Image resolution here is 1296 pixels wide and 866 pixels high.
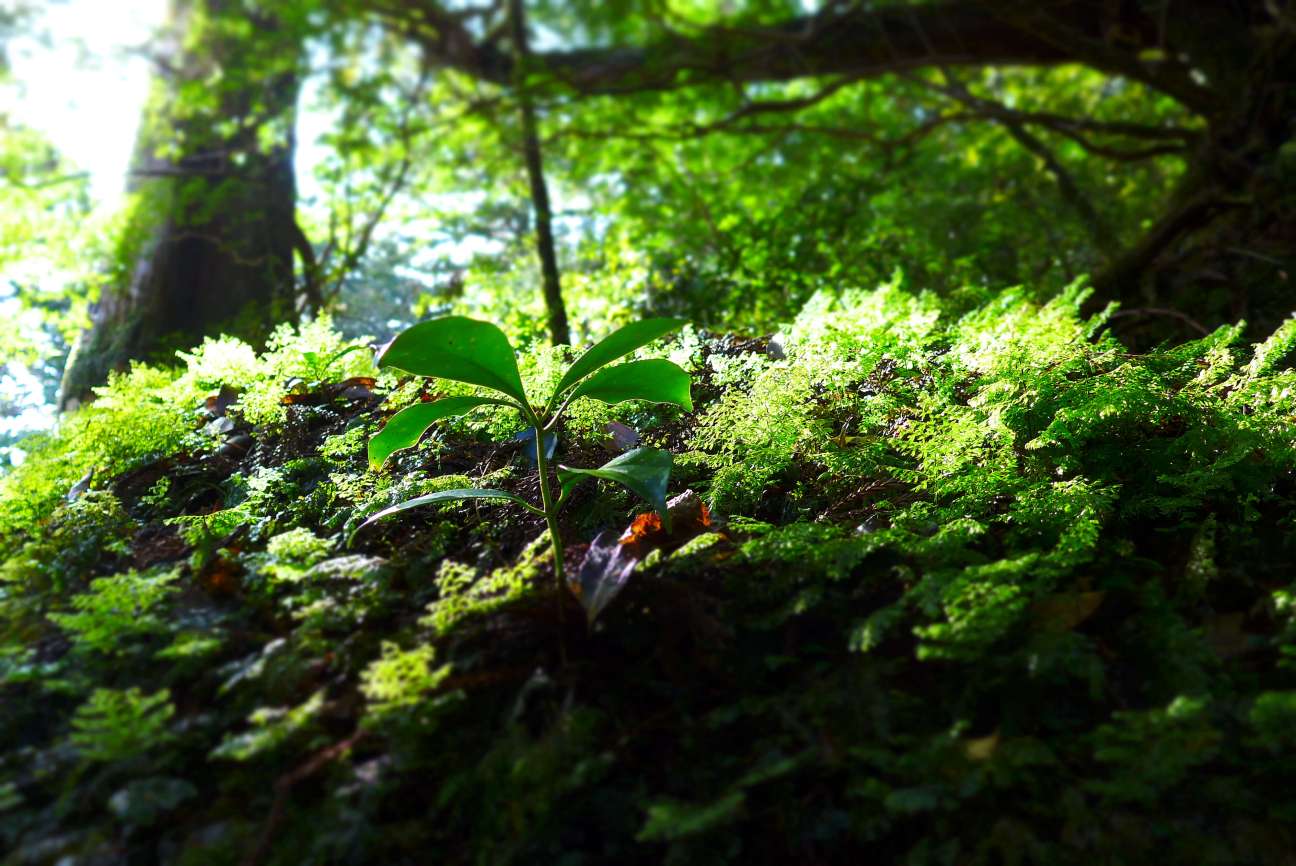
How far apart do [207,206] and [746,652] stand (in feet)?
18.9

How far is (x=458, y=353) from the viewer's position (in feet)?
5.20

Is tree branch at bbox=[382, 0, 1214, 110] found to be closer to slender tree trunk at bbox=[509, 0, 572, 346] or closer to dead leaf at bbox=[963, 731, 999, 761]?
slender tree trunk at bbox=[509, 0, 572, 346]

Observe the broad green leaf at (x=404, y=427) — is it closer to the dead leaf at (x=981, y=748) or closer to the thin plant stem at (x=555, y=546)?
the thin plant stem at (x=555, y=546)

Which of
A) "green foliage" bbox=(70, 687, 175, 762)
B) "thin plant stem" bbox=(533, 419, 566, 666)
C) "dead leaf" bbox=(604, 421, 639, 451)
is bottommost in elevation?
"green foliage" bbox=(70, 687, 175, 762)

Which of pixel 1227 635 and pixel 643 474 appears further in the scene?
pixel 643 474

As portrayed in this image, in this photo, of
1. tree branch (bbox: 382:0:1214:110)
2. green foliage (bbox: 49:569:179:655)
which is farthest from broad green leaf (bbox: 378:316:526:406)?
tree branch (bbox: 382:0:1214:110)

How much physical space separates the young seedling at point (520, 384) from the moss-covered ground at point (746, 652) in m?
0.14

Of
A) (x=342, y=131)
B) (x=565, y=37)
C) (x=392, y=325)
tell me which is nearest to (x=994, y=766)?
(x=392, y=325)

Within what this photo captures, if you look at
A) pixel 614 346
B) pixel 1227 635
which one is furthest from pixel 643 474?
pixel 1227 635

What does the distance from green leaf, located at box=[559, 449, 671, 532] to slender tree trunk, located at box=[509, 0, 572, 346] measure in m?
2.57

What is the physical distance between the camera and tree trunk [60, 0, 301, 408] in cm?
528

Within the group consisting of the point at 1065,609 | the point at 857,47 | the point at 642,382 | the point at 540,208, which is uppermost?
the point at 857,47

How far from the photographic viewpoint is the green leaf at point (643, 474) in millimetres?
1437

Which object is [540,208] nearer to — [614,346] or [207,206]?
[207,206]
